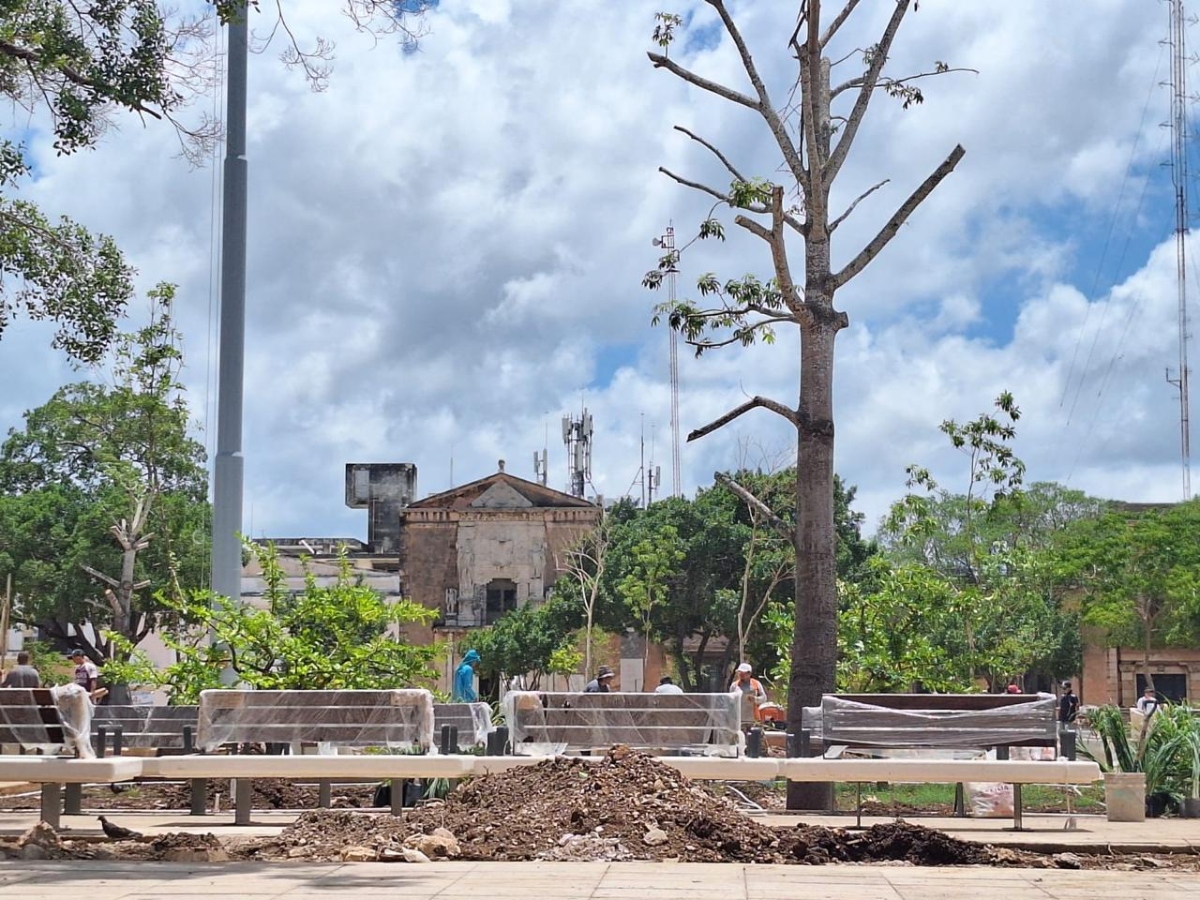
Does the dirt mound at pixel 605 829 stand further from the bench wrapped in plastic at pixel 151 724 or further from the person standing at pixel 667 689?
the bench wrapped in plastic at pixel 151 724

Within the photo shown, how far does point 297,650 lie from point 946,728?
523cm

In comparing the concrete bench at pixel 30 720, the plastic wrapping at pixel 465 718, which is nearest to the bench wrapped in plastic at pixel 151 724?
the plastic wrapping at pixel 465 718

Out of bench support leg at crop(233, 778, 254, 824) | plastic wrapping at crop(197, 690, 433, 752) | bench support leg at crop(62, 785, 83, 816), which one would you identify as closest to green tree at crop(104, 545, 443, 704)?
plastic wrapping at crop(197, 690, 433, 752)

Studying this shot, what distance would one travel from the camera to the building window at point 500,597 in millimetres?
60469

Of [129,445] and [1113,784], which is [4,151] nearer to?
[1113,784]

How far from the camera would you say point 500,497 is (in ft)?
200

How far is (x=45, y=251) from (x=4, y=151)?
3.01 feet

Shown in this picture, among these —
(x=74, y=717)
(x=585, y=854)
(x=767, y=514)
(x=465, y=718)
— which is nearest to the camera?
(x=585, y=854)

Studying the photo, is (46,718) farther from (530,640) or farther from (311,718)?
(530,640)

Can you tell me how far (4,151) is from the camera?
14.0m

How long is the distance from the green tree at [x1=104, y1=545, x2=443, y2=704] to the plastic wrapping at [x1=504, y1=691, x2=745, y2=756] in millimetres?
2087

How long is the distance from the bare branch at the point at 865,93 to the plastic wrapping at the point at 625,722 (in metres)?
5.26

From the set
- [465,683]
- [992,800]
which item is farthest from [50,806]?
[992,800]

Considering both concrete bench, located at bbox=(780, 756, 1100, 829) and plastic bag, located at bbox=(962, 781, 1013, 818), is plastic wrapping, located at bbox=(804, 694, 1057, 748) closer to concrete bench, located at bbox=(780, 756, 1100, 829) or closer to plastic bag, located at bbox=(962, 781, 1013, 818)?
concrete bench, located at bbox=(780, 756, 1100, 829)
